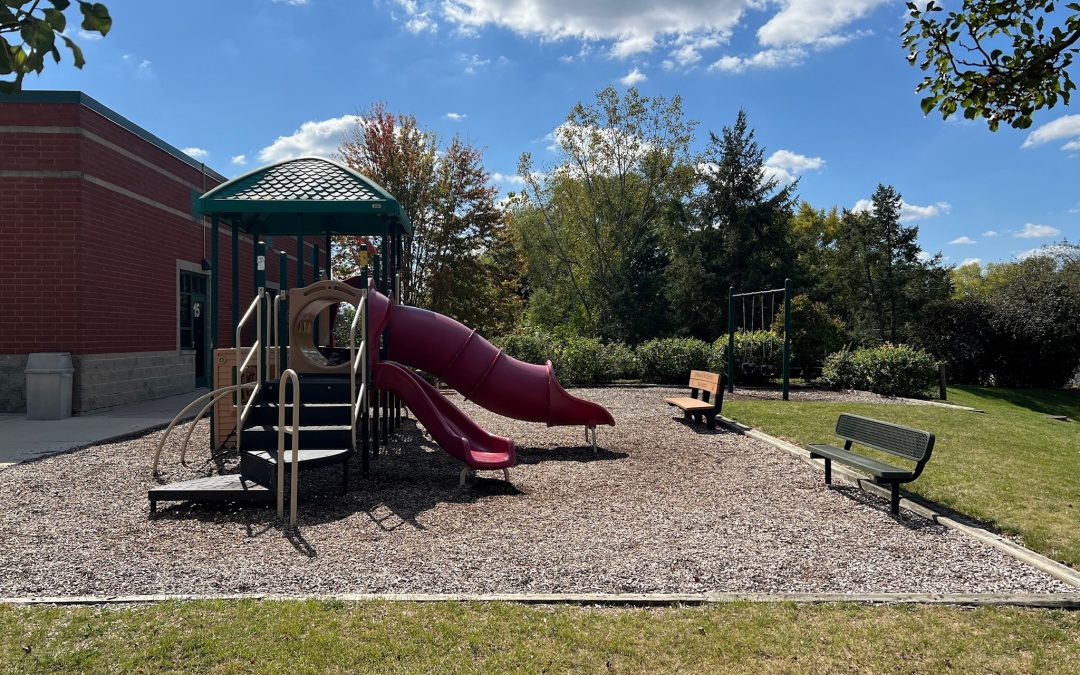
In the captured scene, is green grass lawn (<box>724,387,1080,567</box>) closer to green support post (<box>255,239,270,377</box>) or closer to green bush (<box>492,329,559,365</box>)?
green bush (<box>492,329,559,365</box>)

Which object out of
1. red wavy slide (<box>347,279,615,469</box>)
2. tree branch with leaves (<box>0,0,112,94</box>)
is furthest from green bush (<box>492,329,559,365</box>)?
tree branch with leaves (<box>0,0,112,94</box>)

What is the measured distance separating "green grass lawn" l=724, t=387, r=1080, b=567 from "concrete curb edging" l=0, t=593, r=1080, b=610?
1.20 meters

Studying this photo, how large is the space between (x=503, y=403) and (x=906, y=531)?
4840 mm

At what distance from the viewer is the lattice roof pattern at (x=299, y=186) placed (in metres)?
7.88

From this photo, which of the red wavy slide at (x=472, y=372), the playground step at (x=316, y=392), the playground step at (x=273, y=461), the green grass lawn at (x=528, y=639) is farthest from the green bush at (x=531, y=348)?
the green grass lawn at (x=528, y=639)

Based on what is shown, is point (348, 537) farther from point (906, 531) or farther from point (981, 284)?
point (981, 284)

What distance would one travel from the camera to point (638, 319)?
3316cm

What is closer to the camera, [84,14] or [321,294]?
[84,14]

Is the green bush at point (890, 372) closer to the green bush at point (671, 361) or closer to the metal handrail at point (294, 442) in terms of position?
the green bush at point (671, 361)

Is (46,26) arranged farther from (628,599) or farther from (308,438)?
(308,438)

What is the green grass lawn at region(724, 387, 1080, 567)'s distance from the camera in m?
5.59

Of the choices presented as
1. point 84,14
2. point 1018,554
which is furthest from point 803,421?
point 84,14

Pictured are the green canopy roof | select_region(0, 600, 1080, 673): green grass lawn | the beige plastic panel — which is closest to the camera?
select_region(0, 600, 1080, 673): green grass lawn

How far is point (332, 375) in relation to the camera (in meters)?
7.65
